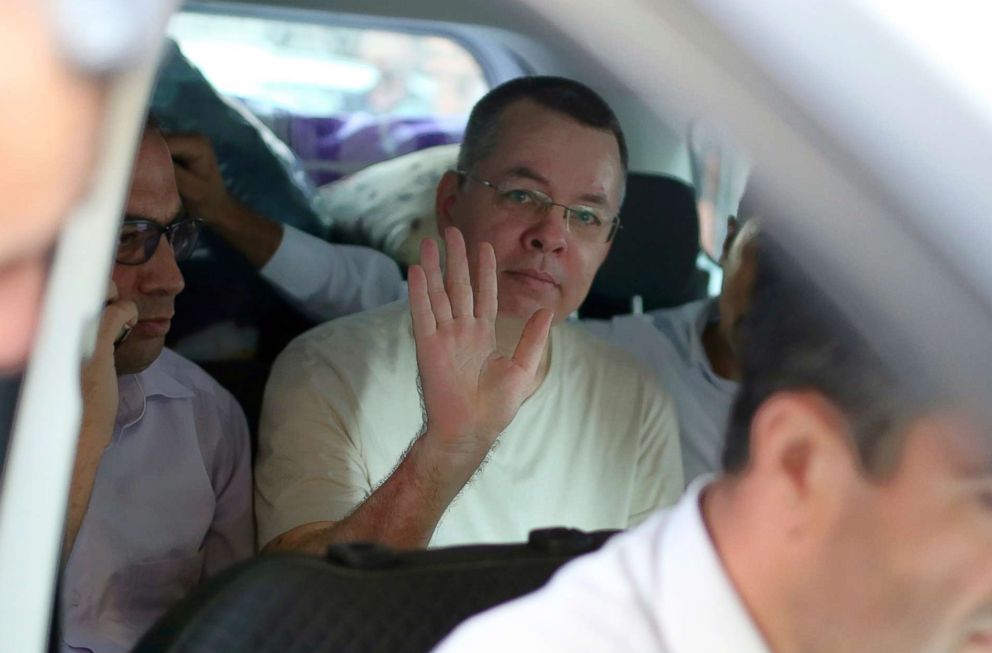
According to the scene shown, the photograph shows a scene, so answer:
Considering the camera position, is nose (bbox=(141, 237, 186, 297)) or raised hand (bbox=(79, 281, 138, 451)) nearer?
raised hand (bbox=(79, 281, 138, 451))

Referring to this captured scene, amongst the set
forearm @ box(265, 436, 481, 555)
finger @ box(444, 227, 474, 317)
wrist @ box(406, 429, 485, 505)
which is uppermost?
finger @ box(444, 227, 474, 317)

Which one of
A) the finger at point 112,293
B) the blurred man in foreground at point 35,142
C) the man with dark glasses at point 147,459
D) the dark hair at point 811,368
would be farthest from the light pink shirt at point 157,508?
the dark hair at point 811,368

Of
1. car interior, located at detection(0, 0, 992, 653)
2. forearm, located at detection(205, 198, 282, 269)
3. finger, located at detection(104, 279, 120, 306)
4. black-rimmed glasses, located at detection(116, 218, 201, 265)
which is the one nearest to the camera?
car interior, located at detection(0, 0, 992, 653)

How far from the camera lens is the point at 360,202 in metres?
1.46

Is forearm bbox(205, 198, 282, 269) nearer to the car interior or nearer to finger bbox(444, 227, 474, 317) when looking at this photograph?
the car interior

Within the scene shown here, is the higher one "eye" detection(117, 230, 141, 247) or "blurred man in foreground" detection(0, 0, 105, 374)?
"blurred man in foreground" detection(0, 0, 105, 374)

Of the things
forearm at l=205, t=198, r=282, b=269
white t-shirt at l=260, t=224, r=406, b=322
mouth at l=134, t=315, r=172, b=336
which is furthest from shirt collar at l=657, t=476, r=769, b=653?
forearm at l=205, t=198, r=282, b=269

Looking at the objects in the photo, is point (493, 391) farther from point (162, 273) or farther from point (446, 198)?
point (162, 273)

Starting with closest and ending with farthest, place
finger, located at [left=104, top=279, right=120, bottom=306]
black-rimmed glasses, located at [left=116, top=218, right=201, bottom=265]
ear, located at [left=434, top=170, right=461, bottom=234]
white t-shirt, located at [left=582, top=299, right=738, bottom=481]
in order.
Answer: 1. white t-shirt, located at [left=582, top=299, right=738, bottom=481]
2. finger, located at [left=104, top=279, right=120, bottom=306]
3. black-rimmed glasses, located at [left=116, top=218, right=201, bottom=265]
4. ear, located at [left=434, top=170, right=461, bottom=234]

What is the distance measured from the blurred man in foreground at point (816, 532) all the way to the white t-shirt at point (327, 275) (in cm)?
49

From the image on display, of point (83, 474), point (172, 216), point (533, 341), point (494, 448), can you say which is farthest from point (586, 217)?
point (83, 474)

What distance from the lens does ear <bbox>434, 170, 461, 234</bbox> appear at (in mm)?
1288

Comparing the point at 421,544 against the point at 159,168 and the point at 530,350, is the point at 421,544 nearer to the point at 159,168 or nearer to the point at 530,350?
the point at 530,350

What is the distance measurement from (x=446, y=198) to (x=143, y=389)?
15.2 inches
